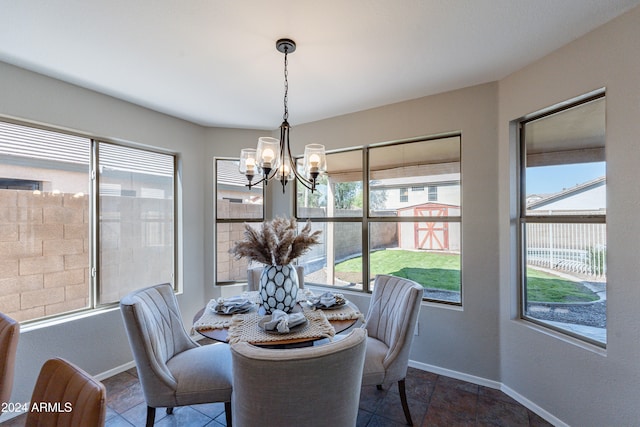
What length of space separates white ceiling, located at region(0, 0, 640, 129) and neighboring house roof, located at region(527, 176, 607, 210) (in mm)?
986

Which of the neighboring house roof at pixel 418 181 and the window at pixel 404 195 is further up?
the neighboring house roof at pixel 418 181

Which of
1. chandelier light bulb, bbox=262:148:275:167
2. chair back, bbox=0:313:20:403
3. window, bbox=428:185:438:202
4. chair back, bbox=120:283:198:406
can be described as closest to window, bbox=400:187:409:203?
window, bbox=428:185:438:202

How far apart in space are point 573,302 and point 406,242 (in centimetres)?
137

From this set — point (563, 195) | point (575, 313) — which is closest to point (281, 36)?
point (563, 195)

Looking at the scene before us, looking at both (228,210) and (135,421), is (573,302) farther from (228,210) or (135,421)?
(228,210)

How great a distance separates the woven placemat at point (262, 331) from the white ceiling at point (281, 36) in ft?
6.12

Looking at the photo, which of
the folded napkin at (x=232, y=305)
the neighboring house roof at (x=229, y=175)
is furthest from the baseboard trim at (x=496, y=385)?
the neighboring house roof at (x=229, y=175)

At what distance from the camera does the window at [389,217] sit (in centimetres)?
282

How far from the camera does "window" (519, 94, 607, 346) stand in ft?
6.27

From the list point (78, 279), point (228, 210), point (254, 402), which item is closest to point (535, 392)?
point (254, 402)

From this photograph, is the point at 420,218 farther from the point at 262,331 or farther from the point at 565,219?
the point at 262,331

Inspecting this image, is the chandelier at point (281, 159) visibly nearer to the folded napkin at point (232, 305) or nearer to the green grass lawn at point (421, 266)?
the folded napkin at point (232, 305)

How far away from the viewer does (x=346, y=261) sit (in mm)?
3410

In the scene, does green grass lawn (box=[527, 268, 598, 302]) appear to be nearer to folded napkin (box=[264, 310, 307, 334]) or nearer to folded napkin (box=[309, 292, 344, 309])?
folded napkin (box=[309, 292, 344, 309])
